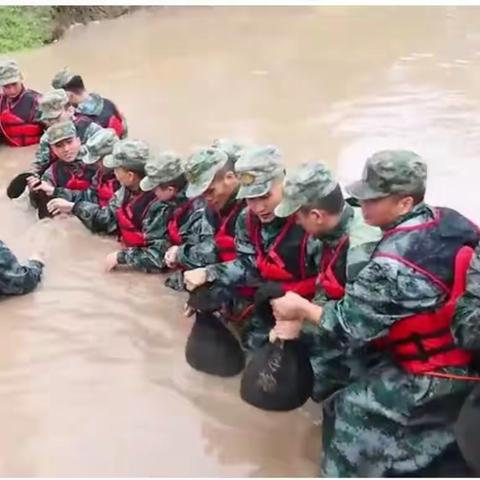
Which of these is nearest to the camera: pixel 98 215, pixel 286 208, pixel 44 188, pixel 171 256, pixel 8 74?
pixel 286 208

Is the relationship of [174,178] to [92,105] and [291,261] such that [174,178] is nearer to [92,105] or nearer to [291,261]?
[291,261]

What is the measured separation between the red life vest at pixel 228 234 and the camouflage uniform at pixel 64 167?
2464 millimetres

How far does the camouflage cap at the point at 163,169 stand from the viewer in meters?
5.39

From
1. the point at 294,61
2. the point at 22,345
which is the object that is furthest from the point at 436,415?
the point at 294,61

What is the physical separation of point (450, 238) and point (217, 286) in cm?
153

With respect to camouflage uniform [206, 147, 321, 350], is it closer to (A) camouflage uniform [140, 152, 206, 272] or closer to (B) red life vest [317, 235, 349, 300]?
(B) red life vest [317, 235, 349, 300]

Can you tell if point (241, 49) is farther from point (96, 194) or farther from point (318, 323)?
point (318, 323)

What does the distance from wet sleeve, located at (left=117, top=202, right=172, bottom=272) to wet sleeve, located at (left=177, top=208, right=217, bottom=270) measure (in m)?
0.36

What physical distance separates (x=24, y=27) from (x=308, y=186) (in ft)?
41.6

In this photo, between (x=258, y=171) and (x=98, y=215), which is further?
(x=98, y=215)

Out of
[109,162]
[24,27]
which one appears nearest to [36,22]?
[24,27]

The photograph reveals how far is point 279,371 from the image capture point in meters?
3.98

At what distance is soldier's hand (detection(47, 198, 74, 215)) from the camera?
6848 millimetres

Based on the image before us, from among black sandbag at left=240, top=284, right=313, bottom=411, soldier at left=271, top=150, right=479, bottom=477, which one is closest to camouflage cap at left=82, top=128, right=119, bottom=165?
black sandbag at left=240, top=284, right=313, bottom=411
